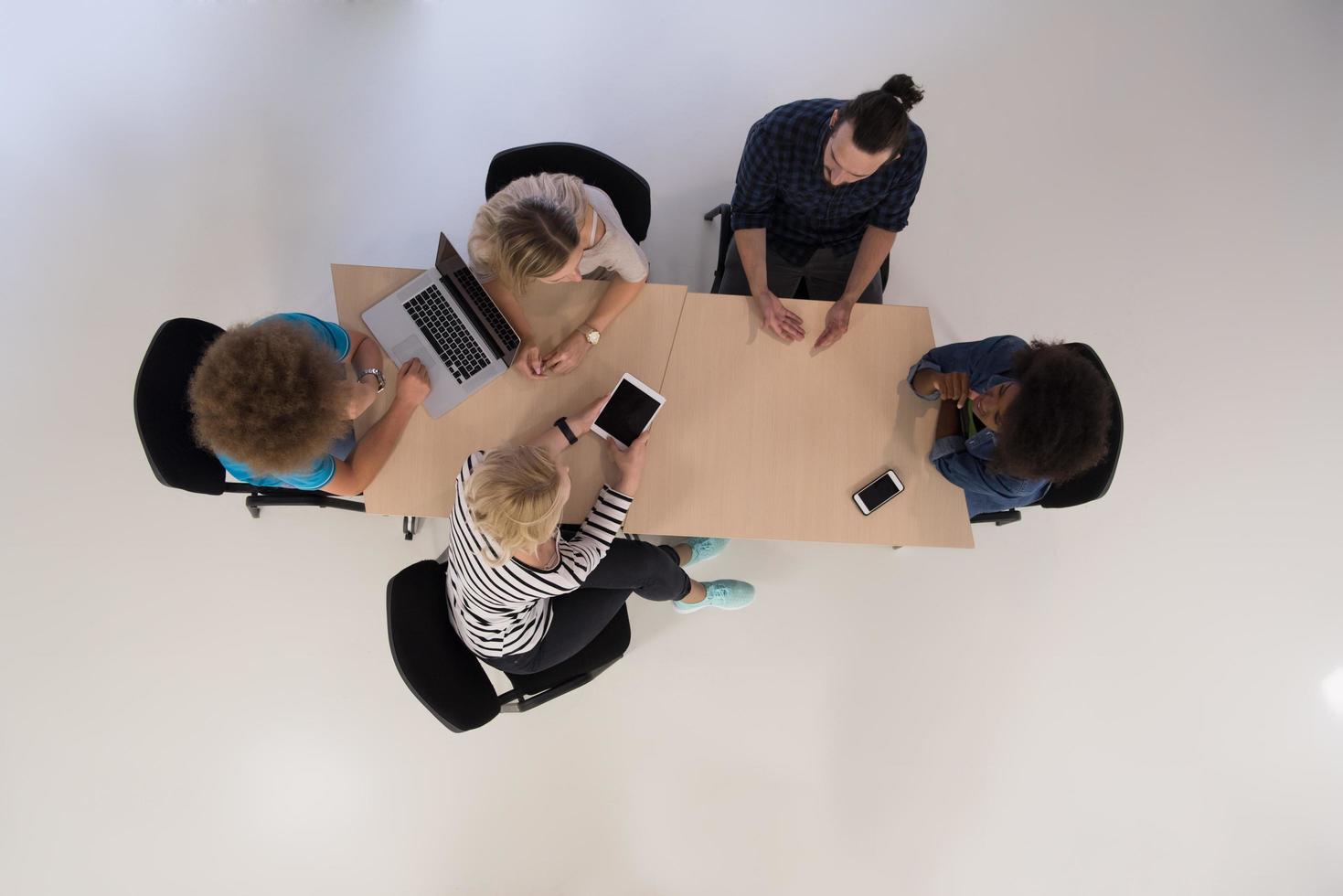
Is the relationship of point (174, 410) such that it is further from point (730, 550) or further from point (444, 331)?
point (730, 550)

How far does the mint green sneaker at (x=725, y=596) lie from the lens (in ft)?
7.77

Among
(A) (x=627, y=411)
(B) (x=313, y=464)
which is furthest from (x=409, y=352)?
(A) (x=627, y=411)

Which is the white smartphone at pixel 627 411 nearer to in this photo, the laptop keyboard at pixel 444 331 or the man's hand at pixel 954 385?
the laptop keyboard at pixel 444 331

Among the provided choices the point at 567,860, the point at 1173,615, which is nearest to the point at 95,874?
the point at 567,860

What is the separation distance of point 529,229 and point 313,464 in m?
0.77

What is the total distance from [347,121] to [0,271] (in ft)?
4.73

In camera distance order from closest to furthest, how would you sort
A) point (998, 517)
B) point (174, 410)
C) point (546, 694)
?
1. point (174, 410)
2. point (546, 694)
3. point (998, 517)

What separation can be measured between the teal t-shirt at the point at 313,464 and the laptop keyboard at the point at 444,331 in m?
0.20

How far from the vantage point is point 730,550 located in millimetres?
2500

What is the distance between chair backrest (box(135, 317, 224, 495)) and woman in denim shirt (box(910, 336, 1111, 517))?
1.91 m

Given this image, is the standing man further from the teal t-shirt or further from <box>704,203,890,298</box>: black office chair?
the teal t-shirt

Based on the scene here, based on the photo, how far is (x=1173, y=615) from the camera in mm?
2455

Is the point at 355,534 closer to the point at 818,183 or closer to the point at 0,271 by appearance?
the point at 0,271

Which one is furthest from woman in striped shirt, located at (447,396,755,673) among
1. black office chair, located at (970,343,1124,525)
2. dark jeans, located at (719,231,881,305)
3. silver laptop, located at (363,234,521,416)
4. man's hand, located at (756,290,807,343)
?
black office chair, located at (970,343,1124,525)
